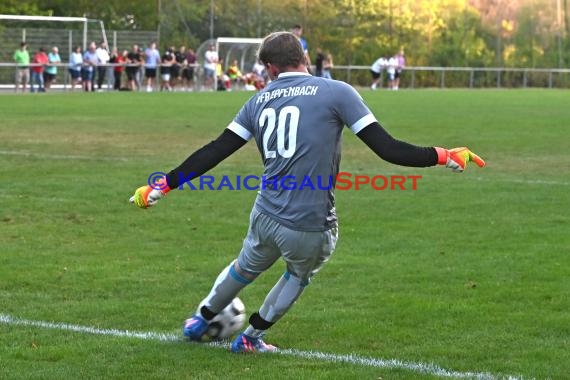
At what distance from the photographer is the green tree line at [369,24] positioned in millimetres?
56719

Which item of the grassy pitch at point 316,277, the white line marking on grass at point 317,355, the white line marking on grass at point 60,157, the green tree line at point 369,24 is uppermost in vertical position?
the green tree line at point 369,24

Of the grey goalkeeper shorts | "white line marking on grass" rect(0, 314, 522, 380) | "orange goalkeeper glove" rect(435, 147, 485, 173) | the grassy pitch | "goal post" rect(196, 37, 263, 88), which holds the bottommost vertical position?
"white line marking on grass" rect(0, 314, 522, 380)

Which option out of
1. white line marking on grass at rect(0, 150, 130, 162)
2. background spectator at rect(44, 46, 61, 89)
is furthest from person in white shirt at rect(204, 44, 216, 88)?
white line marking on grass at rect(0, 150, 130, 162)

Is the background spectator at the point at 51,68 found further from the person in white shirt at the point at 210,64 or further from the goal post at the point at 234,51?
the goal post at the point at 234,51

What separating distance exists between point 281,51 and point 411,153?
0.87m

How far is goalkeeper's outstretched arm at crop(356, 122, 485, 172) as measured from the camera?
234 inches

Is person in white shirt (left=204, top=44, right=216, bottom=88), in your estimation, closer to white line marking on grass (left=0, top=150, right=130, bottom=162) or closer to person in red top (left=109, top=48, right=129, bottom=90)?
person in red top (left=109, top=48, right=129, bottom=90)

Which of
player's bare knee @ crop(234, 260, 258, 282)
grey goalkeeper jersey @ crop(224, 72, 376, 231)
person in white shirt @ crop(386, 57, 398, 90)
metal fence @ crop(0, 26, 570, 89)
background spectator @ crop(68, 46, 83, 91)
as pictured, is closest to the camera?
grey goalkeeper jersey @ crop(224, 72, 376, 231)

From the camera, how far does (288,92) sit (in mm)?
6141

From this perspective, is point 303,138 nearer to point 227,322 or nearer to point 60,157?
point 227,322

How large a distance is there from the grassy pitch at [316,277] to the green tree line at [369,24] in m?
39.2

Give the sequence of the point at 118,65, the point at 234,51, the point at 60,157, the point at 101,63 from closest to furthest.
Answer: the point at 60,157
the point at 101,63
the point at 118,65
the point at 234,51

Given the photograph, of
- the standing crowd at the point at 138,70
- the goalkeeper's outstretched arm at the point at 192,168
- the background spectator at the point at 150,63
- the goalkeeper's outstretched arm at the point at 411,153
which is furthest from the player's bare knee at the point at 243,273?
the background spectator at the point at 150,63

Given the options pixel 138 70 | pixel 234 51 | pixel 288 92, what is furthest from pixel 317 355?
pixel 234 51
